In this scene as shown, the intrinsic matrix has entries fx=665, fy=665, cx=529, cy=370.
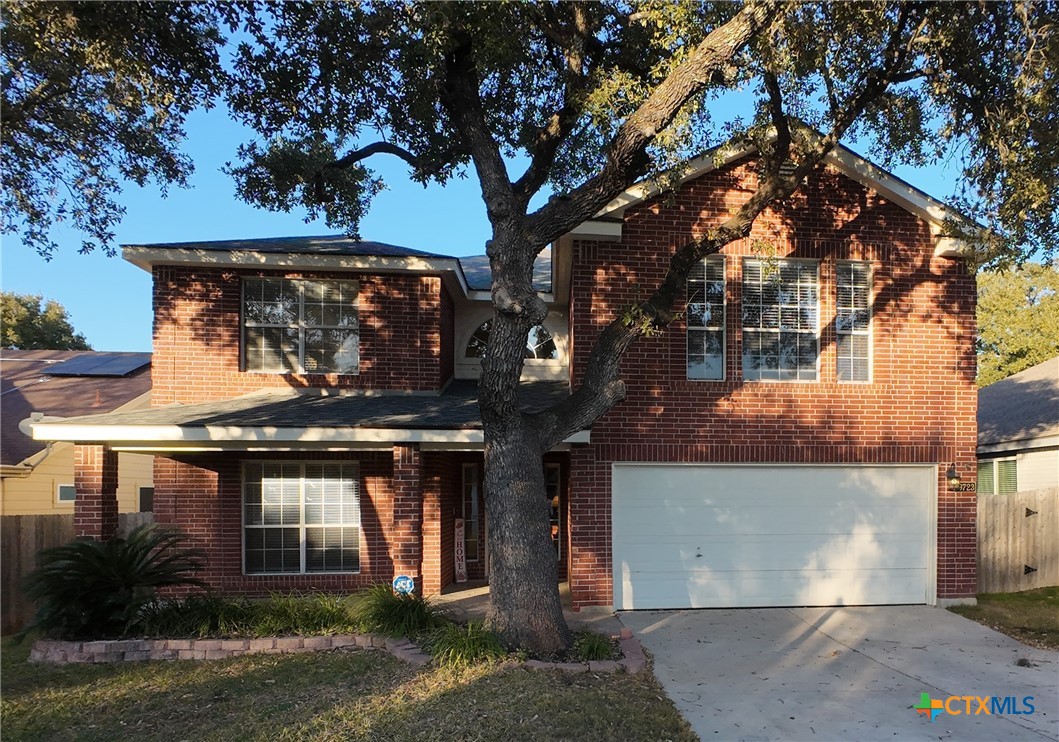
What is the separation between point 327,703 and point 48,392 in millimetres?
14875

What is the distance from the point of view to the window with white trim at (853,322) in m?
10.0

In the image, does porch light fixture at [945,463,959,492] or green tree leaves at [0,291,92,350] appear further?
green tree leaves at [0,291,92,350]

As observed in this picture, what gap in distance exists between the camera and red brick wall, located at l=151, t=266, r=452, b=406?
10.5m

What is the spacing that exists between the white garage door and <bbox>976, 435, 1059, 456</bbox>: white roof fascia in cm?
685

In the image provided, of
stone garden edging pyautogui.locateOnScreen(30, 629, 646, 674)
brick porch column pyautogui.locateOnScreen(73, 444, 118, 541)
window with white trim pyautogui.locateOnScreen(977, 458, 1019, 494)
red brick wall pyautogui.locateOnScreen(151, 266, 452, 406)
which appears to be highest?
red brick wall pyautogui.locateOnScreen(151, 266, 452, 406)

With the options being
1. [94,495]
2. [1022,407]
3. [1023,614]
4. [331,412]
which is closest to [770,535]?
[1023,614]

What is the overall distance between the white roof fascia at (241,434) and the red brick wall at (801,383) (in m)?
2.18

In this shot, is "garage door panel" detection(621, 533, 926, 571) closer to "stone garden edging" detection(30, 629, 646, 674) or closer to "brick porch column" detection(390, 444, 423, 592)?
"stone garden edging" detection(30, 629, 646, 674)

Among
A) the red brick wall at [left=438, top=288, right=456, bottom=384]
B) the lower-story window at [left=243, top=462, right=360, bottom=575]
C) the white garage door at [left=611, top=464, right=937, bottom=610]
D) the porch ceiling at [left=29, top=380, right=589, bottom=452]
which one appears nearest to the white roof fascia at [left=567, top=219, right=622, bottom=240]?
the porch ceiling at [left=29, top=380, right=589, bottom=452]

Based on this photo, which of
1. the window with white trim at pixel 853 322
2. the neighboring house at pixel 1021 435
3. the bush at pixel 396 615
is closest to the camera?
the bush at pixel 396 615

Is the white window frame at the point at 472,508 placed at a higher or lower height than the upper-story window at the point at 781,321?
lower

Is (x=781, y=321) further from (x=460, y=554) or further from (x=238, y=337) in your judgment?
(x=238, y=337)

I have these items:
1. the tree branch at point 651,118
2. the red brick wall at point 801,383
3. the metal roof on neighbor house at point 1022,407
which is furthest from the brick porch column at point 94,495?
the metal roof on neighbor house at point 1022,407

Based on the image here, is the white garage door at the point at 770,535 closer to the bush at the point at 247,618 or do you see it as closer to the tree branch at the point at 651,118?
the bush at the point at 247,618
